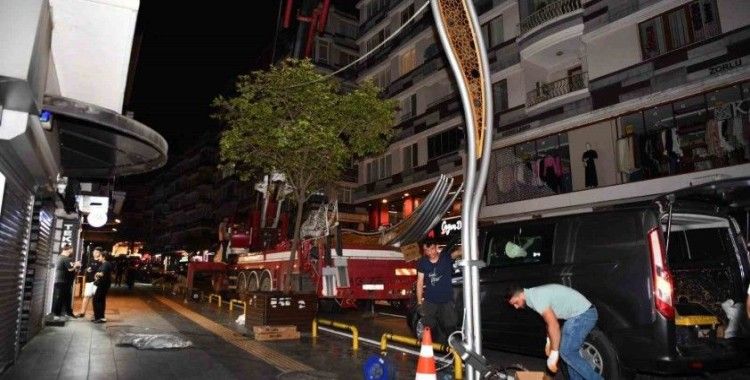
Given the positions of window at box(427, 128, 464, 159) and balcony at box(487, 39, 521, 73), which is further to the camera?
window at box(427, 128, 464, 159)

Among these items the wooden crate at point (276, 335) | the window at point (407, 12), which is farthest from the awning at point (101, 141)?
the window at point (407, 12)

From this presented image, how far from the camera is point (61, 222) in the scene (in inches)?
464

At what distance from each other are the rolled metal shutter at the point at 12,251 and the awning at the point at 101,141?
3.13ft

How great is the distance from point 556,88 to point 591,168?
4.11 m

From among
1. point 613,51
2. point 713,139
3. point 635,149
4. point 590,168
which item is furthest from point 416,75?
point 713,139

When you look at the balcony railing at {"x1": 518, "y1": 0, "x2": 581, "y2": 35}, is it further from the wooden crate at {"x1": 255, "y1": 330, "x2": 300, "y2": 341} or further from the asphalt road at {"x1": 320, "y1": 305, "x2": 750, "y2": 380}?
the wooden crate at {"x1": 255, "y1": 330, "x2": 300, "y2": 341}

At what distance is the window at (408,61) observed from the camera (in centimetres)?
2897

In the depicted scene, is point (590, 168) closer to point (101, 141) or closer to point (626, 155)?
point (626, 155)

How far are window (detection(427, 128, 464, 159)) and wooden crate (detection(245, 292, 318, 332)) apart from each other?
15915 mm

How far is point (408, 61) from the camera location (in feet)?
97.2

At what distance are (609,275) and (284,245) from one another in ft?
36.8

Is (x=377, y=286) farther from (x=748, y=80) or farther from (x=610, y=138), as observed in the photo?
(x=748, y=80)

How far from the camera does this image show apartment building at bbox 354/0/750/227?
48.6ft

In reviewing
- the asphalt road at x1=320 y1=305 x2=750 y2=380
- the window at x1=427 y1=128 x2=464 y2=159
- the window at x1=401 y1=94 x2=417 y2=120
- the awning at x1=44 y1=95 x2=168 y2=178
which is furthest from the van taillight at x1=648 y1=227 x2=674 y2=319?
the window at x1=401 y1=94 x2=417 y2=120
